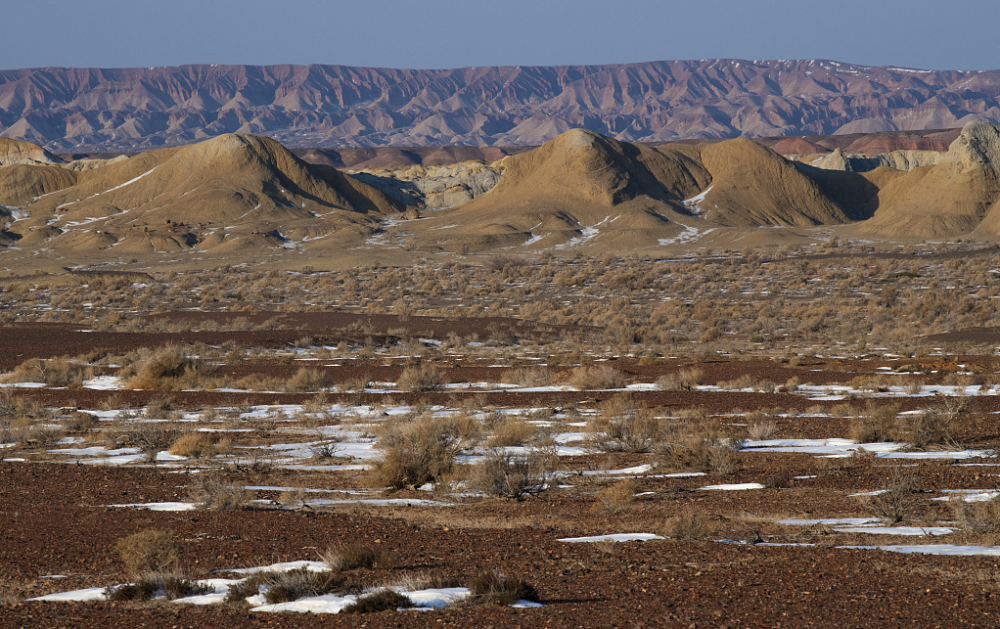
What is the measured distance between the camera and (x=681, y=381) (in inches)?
782

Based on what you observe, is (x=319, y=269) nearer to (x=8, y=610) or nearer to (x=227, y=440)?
(x=227, y=440)

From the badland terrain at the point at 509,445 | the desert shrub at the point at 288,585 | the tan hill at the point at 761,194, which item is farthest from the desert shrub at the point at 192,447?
the tan hill at the point at 761,194

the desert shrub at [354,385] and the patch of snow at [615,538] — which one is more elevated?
the patch of snow at [615,538]

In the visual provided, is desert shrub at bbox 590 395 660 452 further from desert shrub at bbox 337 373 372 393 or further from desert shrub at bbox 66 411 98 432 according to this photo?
desert shrub at bbox 66 411 98 432

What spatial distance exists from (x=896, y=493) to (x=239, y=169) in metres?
97.9

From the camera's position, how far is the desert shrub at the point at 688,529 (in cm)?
773

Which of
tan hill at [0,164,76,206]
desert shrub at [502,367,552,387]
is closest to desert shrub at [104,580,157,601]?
desert shrub at [502,367,552,387]

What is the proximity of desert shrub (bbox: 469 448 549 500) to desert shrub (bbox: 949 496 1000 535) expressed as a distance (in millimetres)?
4293

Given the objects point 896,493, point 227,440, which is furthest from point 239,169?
point 896,493

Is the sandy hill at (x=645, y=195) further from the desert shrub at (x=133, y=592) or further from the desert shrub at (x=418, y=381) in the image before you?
the desert shrub at (x=133, y=592)

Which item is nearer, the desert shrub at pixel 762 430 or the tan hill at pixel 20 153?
the desert shrub at pixel 762 430

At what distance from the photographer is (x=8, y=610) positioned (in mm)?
6109

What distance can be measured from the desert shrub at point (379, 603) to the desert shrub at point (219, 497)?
3.84 meters

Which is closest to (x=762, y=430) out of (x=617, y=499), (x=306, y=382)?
(x=617, y=499)
